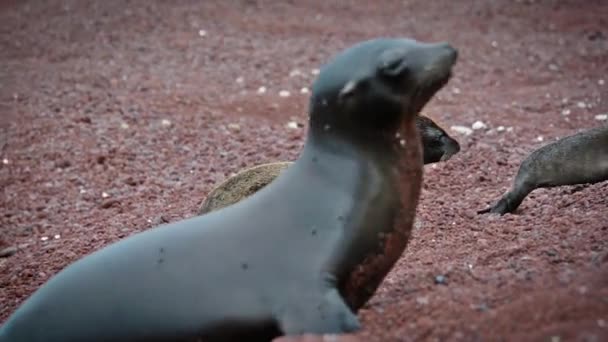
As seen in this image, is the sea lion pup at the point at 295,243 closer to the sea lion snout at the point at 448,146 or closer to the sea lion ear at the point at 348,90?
the sea lion ear at the point at 348,90

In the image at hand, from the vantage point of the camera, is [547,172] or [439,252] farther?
[547,172]

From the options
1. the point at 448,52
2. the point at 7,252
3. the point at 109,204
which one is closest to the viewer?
the point at 448,52

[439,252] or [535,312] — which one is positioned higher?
[535,312]

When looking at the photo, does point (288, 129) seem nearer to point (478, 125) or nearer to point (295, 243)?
point (478, 125)

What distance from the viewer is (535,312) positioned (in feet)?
9.89

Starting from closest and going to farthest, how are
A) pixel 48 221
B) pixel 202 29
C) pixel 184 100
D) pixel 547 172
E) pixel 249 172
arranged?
1. pixel 249 172
2. pixel 547 172
3. pixel 48 221
4. pixel 184 100
5. pixel 202 29

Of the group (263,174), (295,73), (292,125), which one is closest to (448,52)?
(263,174)

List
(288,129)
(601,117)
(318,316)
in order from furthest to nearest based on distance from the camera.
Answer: (288,129)
(601,117)
(318,316)

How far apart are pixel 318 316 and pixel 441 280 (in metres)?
0.89

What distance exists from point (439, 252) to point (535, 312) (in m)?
1.53

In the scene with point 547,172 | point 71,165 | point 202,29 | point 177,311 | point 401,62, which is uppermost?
point 401,62

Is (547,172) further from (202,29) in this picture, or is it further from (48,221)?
(202,29)

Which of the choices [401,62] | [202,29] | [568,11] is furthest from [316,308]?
[568,11]

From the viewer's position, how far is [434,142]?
4.98 metres
